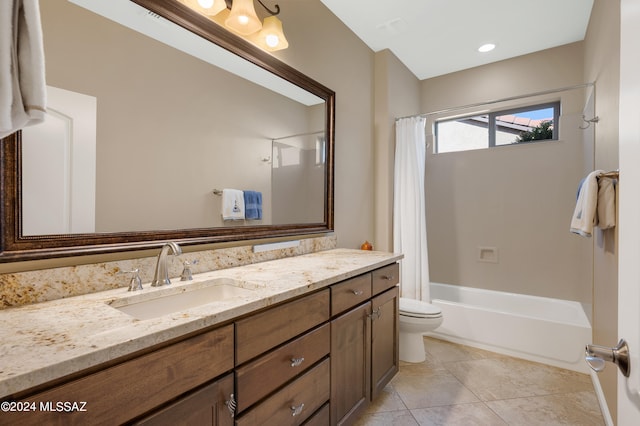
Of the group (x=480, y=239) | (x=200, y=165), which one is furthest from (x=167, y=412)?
(x=480, y=239)

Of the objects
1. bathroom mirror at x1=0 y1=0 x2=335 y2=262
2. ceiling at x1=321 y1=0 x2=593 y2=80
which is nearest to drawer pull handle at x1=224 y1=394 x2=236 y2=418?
bathroom mirror at x1=0 y1=0 x2=335 y2=262

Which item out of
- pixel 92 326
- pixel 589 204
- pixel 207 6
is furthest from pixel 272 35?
pixel 589 204

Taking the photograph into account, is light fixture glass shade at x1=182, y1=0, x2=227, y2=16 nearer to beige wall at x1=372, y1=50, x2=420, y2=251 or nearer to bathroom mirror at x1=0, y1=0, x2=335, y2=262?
bathroom mirror at x1=0, y1=0, x2=335, y2=262

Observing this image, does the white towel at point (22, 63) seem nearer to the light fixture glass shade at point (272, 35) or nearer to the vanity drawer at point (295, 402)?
the vanity drawer at point (295, 402)

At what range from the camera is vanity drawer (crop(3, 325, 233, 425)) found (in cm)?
59

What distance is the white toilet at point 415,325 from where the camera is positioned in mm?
2232

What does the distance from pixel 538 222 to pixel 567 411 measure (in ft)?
5.57

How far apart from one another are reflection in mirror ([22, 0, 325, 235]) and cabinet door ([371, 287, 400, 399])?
0.95 m

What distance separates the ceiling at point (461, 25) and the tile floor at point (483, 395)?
2.67m

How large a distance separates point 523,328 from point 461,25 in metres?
2.45

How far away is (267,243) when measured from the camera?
Answer: 1.81 m

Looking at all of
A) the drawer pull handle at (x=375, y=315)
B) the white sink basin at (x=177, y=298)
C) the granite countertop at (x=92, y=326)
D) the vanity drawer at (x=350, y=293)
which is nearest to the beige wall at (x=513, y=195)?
the drawer pull handle at (x=375, y=315)

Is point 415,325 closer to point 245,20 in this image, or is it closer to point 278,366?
point 278,366

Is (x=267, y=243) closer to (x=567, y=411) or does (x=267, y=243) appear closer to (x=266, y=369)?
(x=266, y=369)
